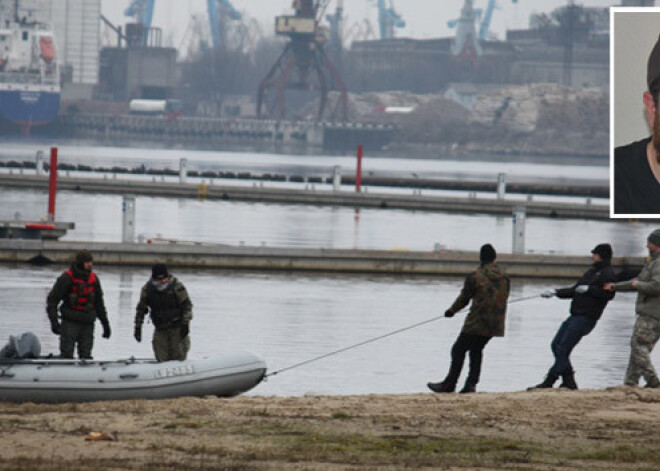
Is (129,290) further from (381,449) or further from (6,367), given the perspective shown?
(381,449)

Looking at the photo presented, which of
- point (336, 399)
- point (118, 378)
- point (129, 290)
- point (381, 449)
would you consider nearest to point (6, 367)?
point (118, 378)

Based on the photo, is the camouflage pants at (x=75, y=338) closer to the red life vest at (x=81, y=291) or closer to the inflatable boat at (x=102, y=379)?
the red life vest at (x=81, y=291)

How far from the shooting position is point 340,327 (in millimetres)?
28609

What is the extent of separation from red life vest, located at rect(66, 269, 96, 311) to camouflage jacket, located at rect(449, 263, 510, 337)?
399 centimetres

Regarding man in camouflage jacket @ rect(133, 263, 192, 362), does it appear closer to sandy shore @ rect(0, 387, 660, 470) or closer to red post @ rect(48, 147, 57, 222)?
sandy shore @ rect(0, 387, 660, 470)

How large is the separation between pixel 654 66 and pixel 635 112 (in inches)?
22.9

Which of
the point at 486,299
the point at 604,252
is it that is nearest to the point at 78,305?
the point at 486,299

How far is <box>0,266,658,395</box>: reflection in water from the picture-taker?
2228 centimetres

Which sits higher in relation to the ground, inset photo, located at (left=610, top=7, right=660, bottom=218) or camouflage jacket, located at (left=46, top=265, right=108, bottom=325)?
inset photo, located at (left=610, top=7, right=660, bottom=218)

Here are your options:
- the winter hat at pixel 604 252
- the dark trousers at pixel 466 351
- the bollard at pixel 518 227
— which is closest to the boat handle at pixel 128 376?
the dark trousers at pixel 466 351

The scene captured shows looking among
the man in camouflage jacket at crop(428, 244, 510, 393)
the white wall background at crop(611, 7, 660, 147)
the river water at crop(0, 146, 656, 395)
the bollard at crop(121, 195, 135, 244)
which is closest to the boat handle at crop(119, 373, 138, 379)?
the man in camouflage jacket at crop(428, 244, 510, 393)

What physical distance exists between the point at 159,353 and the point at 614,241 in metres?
40.4

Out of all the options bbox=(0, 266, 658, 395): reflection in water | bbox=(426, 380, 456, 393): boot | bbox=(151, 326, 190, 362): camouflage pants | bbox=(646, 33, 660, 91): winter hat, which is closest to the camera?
bbox=(646, 33, 660, 91): winter hat

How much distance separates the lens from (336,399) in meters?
16.8
